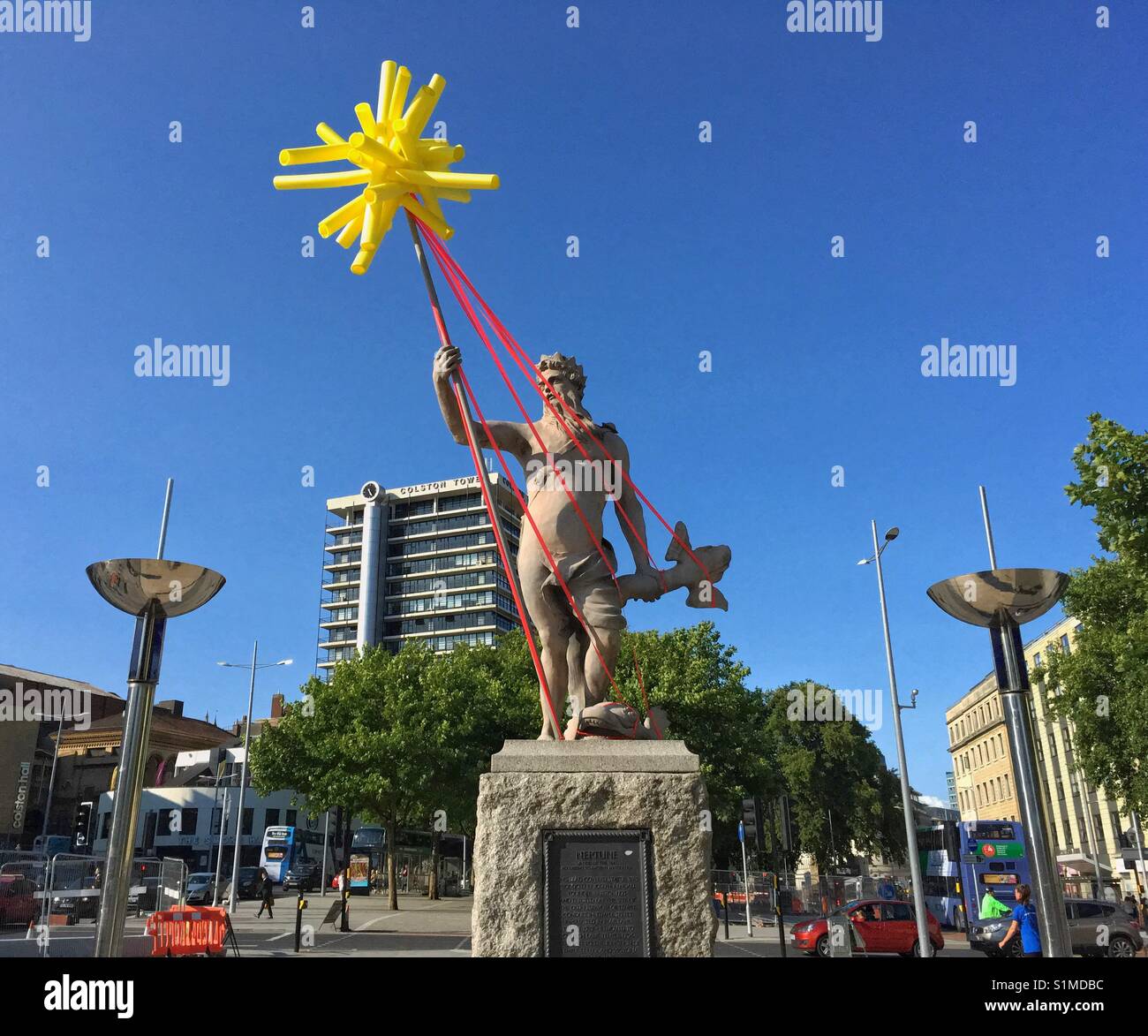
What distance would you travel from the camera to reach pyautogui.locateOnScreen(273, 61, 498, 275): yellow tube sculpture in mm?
5590

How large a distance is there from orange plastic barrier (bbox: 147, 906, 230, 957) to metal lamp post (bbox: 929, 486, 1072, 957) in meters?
12.5

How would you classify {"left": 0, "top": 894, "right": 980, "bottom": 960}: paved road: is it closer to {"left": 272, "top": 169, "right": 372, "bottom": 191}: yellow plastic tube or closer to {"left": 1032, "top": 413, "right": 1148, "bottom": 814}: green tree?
{"left": 1032, "top": 413, "right": 1148, "bottom": 814}: green tree

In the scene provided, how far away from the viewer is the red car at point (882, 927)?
2030 cm

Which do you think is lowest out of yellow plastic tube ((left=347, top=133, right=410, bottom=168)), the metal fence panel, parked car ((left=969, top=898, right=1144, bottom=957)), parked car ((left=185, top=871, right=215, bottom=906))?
parked car ((left=969, top=898, right=1144, bottom=957))

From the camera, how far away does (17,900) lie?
16750mm

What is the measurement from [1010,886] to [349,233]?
2752 centimetres

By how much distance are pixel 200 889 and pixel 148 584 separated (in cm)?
3337

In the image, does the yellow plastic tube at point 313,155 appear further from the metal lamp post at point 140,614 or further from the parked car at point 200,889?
the parked car at point 200,889

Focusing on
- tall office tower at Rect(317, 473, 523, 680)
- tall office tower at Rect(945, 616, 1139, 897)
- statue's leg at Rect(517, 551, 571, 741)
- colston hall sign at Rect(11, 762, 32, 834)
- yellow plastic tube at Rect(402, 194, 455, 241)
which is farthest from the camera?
tall office tower at Rect(317, 473, 523, 680)

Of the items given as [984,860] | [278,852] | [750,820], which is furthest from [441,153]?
[278,852]

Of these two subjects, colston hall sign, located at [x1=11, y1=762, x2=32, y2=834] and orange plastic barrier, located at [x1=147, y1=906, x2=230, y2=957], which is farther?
colston hall sign, located at [x1=11, y1=762, x2=32, y2=834]

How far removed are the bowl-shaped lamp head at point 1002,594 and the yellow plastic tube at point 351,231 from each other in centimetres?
481

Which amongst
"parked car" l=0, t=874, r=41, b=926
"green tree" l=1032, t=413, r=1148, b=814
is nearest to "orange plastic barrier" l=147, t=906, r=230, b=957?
"parked car" l=0, t=874, r=41, b=926
